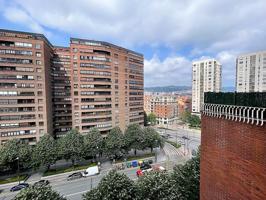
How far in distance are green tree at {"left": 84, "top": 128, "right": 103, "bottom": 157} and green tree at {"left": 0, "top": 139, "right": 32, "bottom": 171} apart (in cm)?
1280

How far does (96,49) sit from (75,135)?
96.9 feet

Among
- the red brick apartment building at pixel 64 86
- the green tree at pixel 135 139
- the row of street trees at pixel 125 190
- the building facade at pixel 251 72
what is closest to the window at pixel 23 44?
the red brick apartment building at pixel 64 86

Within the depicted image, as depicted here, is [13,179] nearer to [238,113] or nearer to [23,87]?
[23,87]

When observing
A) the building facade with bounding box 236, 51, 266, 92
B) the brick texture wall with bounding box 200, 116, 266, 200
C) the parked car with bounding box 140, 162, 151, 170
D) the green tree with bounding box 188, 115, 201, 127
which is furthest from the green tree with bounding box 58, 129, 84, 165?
the building facade with bounding box 236, 51, 266, 92

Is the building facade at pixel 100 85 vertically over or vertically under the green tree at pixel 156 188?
over

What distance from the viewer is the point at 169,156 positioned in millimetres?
54719

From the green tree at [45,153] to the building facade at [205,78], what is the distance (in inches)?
3447

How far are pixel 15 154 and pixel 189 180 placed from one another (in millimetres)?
36716

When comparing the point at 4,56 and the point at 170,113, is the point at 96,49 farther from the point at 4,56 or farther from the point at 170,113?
the point at 170,113

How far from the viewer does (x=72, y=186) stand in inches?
1378

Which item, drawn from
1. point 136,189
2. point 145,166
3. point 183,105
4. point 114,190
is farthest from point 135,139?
point 183,105

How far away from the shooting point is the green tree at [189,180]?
2398 cm

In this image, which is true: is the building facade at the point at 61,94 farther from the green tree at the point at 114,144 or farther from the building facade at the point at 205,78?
the building facade at the point at 205,78

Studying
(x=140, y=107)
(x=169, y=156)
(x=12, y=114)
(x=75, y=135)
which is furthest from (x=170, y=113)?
(x=12, y=114)
